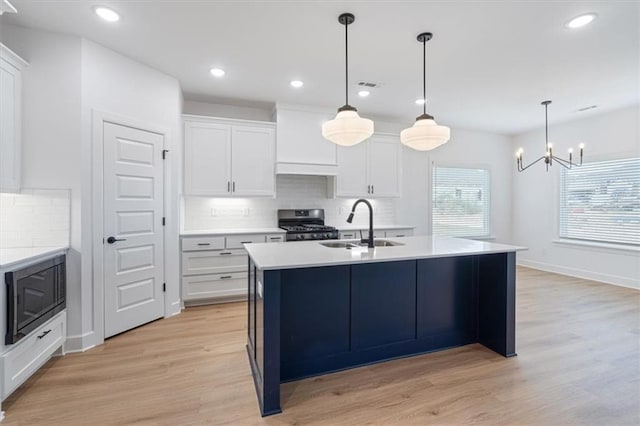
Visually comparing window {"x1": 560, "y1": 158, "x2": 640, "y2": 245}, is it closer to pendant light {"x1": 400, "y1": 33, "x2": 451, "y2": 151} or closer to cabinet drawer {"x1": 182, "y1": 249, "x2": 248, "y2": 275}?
pendant light {"x1": 400, "y1": 33, "x2": 451, "y2": 151}

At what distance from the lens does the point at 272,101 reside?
4.47 metres

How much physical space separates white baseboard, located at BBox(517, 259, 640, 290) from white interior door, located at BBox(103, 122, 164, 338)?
21.3 ft

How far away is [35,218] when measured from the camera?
2656 millimetres

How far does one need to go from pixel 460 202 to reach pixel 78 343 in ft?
20.0

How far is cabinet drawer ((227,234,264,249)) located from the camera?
160 inches

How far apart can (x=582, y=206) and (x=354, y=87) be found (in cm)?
459

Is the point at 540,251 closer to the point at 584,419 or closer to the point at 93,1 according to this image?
the point at 584,419

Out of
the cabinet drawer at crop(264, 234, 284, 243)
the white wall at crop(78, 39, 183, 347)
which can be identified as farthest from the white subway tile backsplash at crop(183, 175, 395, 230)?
the white wall at crop(78, 39, 183, 347)

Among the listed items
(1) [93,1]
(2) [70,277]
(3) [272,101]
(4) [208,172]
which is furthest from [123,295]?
(3) [272,101]

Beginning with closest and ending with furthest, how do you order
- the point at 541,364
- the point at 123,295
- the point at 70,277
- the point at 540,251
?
the point at 541,364 < the point at 70,277 < the point at 123,295 < the point at 540,251

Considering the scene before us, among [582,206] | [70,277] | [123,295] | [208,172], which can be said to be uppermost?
[208,172]

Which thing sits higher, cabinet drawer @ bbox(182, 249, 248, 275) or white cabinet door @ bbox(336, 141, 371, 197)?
white cabinet door @ bbox(336, 141, 371, 197)

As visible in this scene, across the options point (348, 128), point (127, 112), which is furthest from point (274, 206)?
point (348, 128)

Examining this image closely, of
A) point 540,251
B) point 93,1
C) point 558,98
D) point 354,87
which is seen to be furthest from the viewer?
point 540,251
